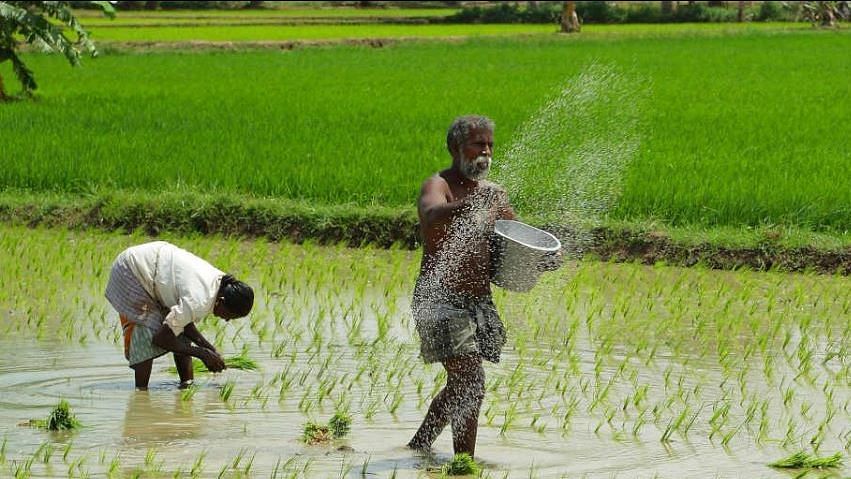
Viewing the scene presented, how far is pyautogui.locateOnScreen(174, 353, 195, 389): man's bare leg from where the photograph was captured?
5199mm

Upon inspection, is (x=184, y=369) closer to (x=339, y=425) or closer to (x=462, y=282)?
(x=339, y=425)

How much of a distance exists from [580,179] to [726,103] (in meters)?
5.60

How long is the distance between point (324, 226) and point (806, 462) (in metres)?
4.27

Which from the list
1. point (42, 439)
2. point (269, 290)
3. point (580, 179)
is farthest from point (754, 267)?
point (42, 439)

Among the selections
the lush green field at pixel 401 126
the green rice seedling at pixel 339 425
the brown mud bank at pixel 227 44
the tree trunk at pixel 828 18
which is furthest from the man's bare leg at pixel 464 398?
the tree trunk at pixel 828 18

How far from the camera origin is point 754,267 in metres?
7.43

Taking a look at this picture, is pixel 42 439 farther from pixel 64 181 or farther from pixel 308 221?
pixel 64 181

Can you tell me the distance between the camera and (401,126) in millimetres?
11914

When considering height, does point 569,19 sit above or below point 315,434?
below

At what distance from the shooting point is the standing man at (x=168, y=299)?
191 inches

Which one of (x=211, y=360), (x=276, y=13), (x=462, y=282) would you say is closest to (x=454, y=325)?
(x=462, y=282)

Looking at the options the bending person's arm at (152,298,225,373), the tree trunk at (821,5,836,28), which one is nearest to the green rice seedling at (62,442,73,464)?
the bending person's arm at (152,298,225,373)

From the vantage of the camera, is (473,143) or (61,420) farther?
(61,420)

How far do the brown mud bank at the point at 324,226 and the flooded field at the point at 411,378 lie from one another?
0.60ft
